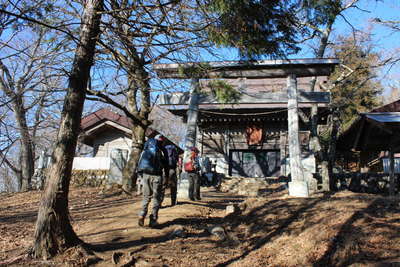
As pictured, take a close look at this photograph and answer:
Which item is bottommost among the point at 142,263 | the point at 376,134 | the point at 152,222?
the point at 142,263

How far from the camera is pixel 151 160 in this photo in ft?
21.1

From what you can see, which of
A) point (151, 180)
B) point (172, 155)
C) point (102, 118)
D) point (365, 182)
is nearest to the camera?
point (151, 180)

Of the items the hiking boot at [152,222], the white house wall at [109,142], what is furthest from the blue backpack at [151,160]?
the white house wall at [109,142]

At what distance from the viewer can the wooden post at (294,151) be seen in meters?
9.36

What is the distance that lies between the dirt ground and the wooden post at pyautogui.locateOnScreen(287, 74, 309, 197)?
1.79 metres

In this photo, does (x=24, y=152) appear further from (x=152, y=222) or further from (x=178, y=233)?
(x=178, y=233)

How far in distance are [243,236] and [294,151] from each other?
15.1 ft

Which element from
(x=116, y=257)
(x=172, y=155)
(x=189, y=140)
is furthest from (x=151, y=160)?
(x=189, y=140)

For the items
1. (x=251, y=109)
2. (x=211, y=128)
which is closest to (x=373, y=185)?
(x=251, y=109)

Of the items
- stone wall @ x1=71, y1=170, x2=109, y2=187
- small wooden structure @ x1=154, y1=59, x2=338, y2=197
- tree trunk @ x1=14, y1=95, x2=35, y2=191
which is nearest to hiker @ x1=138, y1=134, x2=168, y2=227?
small wooden structure @ x1=154, y1=59, x2=338, y2=197

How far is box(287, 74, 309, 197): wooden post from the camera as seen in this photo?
9.36m

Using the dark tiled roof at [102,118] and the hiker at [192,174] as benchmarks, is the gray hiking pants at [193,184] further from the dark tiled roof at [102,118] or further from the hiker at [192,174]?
the dark tiled roof at [102,118]

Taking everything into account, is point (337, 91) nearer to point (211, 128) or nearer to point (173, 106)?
point (211, 128)

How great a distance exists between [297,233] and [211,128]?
13162 millimetres
